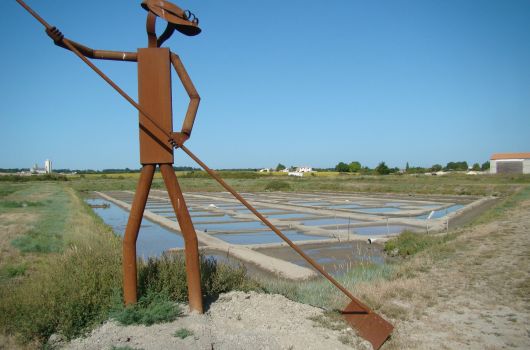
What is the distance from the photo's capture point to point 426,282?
7.63 meters

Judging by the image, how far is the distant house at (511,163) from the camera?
72.2 metres

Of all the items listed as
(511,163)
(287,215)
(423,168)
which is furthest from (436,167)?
(287,215)

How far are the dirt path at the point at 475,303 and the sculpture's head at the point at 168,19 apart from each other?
384cm

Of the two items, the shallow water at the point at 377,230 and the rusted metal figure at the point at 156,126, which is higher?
the rusted metal figure at the point at 156,126

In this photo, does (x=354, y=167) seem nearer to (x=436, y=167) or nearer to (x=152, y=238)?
(x=436, y=167)

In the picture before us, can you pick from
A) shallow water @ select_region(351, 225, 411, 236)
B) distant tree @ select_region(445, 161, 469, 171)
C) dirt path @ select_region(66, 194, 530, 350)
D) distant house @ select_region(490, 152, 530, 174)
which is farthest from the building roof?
dirt path @ select_region(66, 194, 530, 350)

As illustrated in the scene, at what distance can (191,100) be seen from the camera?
447 cm

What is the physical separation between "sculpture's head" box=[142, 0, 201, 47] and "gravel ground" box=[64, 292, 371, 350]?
2.85 m

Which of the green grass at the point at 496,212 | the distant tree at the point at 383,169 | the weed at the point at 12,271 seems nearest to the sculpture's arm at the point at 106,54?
the weed at the point at 12,271

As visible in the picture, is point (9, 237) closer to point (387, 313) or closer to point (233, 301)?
point (233, 301)

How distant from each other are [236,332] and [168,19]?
3.12 metres

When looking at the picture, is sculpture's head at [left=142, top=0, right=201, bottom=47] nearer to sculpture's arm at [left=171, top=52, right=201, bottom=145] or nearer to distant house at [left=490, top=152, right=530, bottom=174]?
sculpture's arm at [left=171, top=52, right=201, bottom=145]

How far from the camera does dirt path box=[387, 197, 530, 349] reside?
4770 millimetres

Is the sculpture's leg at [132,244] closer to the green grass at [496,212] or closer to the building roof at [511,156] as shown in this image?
the green grass at [496,212]
